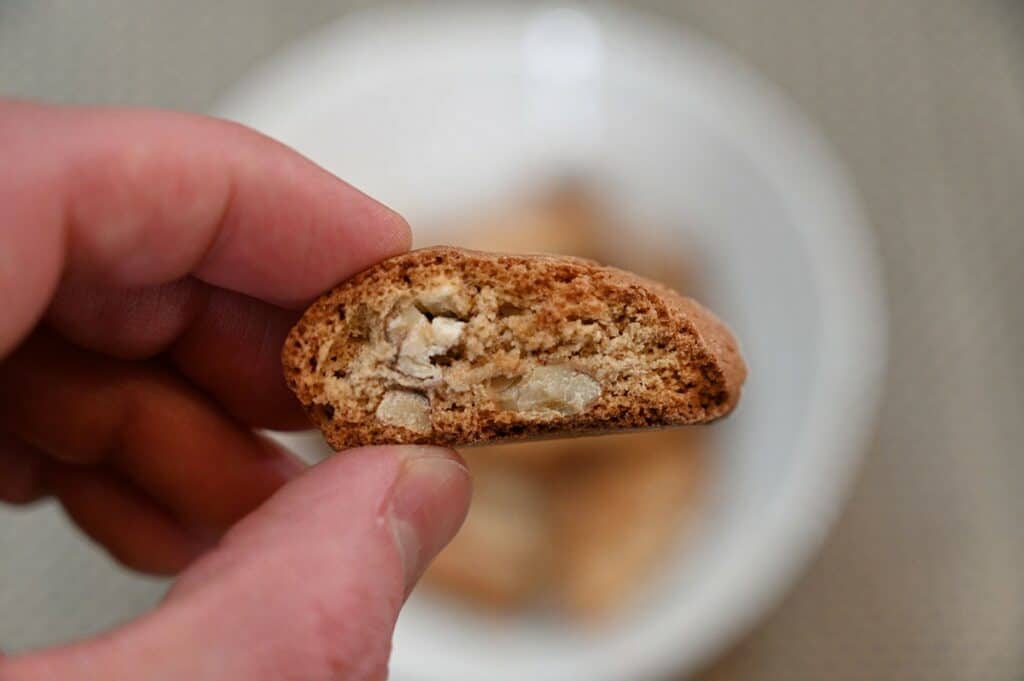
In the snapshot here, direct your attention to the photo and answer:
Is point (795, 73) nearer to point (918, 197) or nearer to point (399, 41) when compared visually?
point (918, 197)

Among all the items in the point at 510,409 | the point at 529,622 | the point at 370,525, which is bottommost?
the point at 529,622

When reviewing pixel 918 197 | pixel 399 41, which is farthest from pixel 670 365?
pixel 918 197

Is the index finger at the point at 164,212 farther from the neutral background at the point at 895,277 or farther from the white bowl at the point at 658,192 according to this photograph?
the neutral background at the point at 895,277

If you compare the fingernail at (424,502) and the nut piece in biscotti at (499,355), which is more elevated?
the nut piece in biscotti at (499,355)

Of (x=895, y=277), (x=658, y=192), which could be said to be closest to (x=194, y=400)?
(x=658, y=192)

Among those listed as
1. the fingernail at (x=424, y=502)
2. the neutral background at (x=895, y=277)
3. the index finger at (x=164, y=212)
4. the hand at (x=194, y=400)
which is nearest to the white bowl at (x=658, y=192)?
the neutral background at (x=895, y=277)

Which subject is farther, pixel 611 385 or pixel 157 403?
pixel 157 403

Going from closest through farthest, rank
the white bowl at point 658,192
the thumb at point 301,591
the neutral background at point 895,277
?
the thumb at point 301,591, the white bowl at point 658,192, the neutral background at point 895,277
